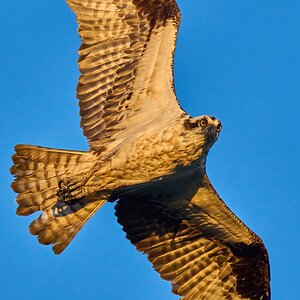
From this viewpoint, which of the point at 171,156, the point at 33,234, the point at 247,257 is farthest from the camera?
the point at 247,257

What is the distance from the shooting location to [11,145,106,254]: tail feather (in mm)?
12828

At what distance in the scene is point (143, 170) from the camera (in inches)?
487

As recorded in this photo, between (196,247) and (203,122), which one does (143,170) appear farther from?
(196,247)

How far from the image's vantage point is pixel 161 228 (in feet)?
46.1

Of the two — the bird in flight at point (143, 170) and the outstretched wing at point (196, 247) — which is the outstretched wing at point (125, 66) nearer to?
the bird in flight at point (143, 170)

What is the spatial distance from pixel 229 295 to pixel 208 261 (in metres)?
0.60

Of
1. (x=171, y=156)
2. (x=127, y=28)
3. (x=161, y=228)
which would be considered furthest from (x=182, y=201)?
(x=127, y=28)

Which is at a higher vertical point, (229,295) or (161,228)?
(161,228)

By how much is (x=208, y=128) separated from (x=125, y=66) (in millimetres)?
2097

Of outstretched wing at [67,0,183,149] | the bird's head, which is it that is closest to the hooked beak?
the bird's head

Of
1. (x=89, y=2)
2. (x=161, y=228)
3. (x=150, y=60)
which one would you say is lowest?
(x=161, y=228)

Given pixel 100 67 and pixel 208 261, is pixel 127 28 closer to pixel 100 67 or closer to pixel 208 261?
pixel 100 67

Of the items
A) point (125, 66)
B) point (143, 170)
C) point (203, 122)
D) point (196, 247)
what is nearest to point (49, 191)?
point (143, 170)

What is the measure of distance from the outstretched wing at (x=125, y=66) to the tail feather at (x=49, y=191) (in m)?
0.54
